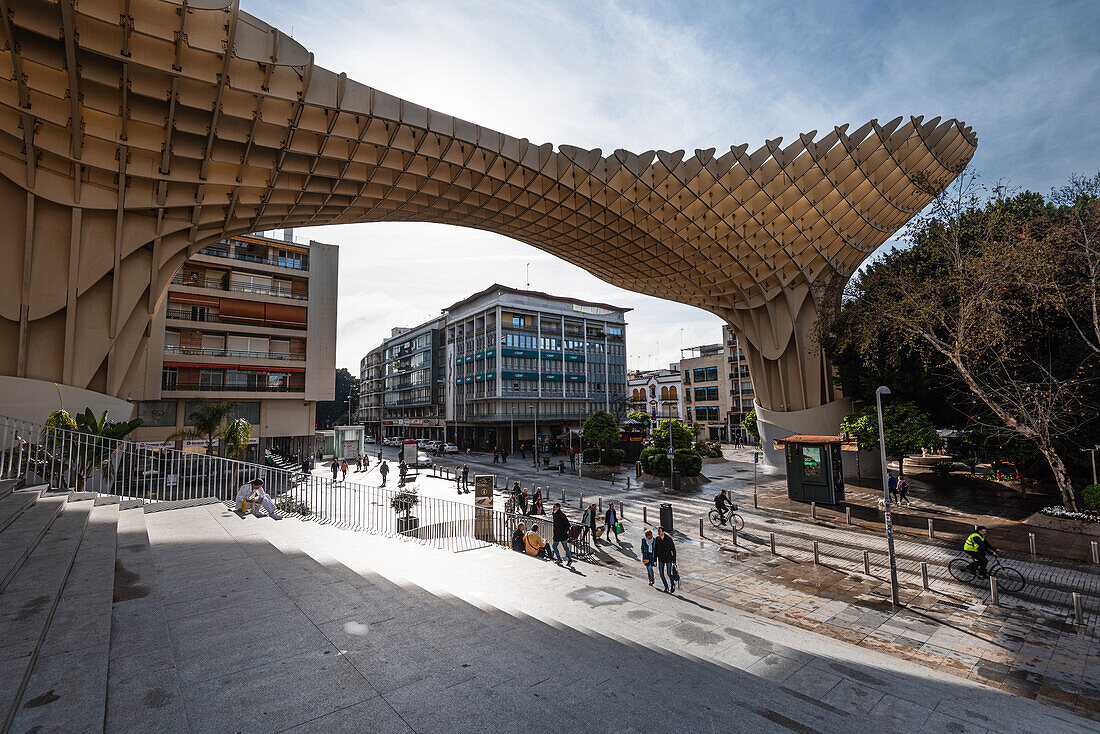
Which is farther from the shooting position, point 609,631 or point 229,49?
point 229,49

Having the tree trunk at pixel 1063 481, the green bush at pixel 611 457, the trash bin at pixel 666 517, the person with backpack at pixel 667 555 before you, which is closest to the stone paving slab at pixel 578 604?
the person with backpack at pixel 667 555

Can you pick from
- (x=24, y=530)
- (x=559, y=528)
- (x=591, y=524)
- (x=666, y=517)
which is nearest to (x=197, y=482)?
(x=24, y=530)

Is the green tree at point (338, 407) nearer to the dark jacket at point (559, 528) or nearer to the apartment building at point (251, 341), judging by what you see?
the apartment building at point (251, 341)

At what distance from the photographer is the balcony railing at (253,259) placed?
36.1 meters

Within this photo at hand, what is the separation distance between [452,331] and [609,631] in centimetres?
7004

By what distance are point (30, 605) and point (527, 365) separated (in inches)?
2378

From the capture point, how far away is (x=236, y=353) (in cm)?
3606

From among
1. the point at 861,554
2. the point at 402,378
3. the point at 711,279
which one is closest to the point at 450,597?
the point at 861,554

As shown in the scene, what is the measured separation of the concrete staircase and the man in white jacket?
2.94 m

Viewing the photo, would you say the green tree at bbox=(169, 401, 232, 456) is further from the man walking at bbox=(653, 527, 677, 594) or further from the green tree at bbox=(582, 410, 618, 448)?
the man walking at bbox=(653, 527, 677, 594)

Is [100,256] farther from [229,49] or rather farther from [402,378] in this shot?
[402,378]

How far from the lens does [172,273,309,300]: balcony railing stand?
34.9m

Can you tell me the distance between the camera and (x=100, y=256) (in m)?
18.9

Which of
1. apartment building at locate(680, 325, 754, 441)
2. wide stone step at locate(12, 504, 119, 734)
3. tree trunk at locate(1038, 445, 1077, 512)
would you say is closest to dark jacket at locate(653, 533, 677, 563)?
wide stone step at locate(12, 504, 119, 734)
